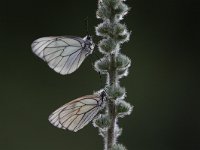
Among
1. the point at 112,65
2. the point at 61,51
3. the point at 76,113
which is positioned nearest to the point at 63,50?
the point at 61,51

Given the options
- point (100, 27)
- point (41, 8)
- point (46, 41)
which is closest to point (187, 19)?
point (41, 8)

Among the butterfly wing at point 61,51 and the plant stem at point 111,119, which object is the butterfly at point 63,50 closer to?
the butterfly wing at point 61,51

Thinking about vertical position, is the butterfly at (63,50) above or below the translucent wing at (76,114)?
above

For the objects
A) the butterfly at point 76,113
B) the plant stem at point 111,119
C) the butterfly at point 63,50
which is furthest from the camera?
the butterfly at point 63,50

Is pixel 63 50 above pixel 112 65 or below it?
above

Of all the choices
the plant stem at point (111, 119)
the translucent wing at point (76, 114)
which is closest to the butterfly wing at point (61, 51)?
the translucent wing at point (76, 114)

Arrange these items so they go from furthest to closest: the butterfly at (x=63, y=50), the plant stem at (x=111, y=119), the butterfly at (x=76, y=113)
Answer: the butterfly at (x=63, y=50) → the butterfly at (x=76, y=113) → the plant stem at (x=111, y=119)

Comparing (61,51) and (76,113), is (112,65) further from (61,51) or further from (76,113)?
(61,51)
